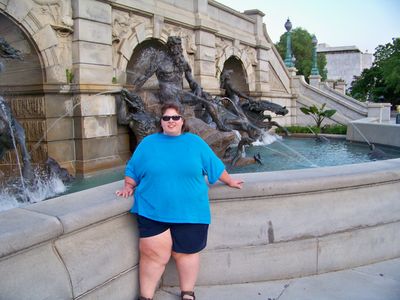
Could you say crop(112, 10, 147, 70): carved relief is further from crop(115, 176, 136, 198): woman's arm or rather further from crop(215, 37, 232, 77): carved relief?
crop(115, 176, 136, 198): woman's arm

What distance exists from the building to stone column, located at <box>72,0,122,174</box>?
81222 millimetres

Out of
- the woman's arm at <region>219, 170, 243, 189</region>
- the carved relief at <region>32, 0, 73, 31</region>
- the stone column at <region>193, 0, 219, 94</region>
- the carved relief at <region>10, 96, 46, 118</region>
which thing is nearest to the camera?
the woman's arm at <region>219, 170, 243, 189</region>

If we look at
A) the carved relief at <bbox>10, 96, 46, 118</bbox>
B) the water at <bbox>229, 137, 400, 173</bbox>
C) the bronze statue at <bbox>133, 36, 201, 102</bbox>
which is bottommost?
the water at <bbox>229, 137, 400, 173</bbox>

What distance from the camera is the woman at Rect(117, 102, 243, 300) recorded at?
2844mm

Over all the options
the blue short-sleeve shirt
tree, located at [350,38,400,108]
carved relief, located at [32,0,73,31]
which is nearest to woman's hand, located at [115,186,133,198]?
the blue short-sleeve shirt

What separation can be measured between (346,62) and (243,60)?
247 feet

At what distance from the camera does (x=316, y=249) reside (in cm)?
368

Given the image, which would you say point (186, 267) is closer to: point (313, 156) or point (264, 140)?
point (313, 156)

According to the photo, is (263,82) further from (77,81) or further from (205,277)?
(205,277)

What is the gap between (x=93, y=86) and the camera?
932 centimetres

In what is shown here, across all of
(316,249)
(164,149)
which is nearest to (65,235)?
(164,149)

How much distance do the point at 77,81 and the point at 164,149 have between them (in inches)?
273

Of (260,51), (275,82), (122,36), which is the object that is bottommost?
(275,82)

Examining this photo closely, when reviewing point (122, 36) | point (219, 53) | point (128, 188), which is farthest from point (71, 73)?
point (219, 53)
